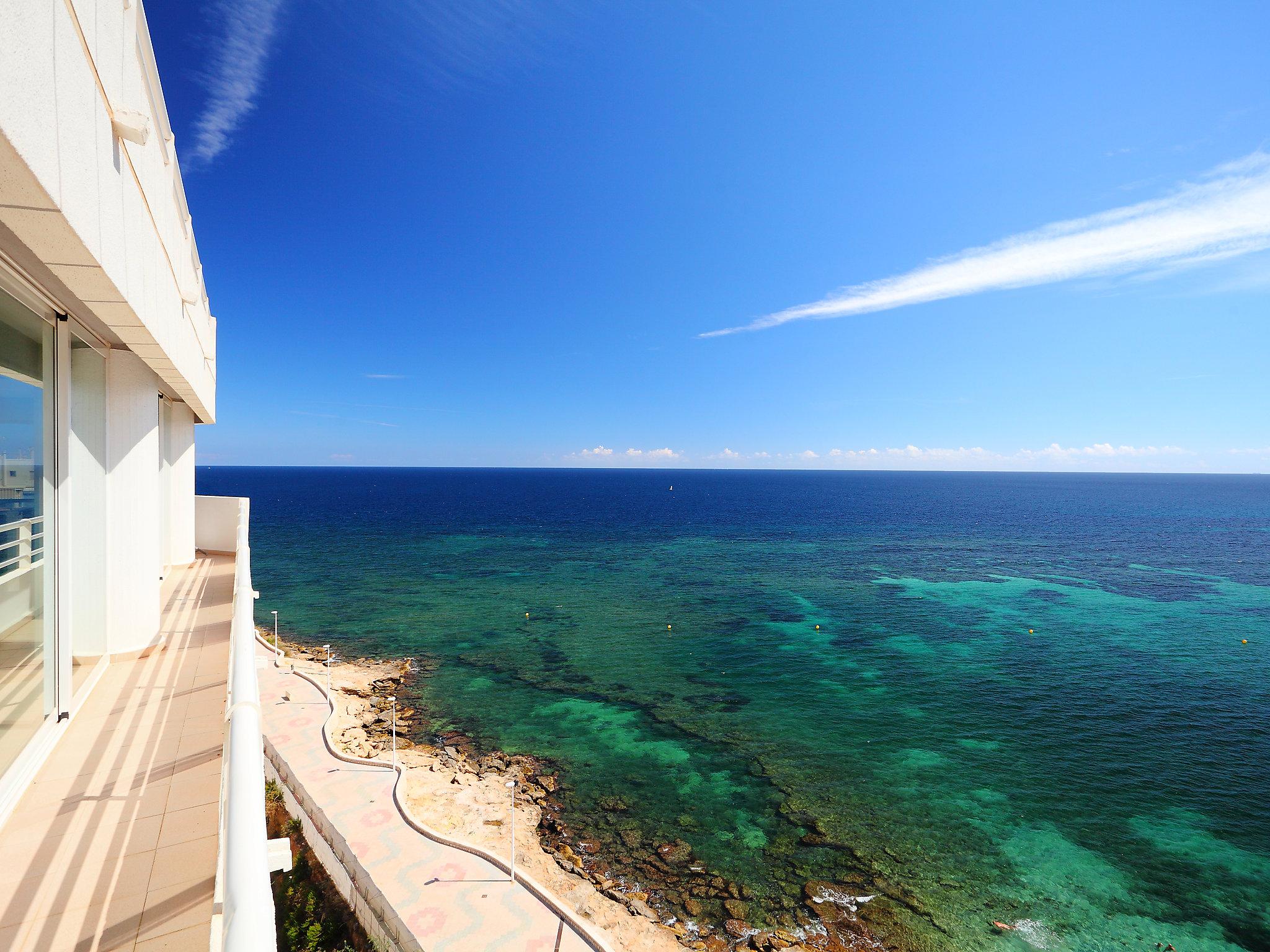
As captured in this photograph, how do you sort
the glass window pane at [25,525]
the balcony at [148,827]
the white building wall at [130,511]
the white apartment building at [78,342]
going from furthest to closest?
1. the white building wall at [130,511]
2. the glass window pane at [25,525]
3. the white apartment building at [78,342]
4. the balcony at [148,827]

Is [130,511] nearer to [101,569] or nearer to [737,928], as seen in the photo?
[101,569]

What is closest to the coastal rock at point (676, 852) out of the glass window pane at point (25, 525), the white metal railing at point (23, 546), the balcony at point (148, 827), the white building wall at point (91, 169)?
the balcony at point (148, 827)

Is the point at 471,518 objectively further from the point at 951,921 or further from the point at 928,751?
the point at 951,921

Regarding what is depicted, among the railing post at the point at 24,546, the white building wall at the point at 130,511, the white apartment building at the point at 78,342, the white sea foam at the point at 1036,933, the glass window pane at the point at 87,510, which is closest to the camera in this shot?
the white apartment building at the point at 78,342

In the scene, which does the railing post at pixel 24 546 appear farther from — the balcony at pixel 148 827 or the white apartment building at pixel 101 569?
the balcony at pixel 148 827

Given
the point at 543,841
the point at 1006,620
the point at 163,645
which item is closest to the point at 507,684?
the point at 543,841

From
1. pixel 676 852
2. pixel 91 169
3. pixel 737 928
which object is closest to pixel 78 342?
pixel 91 169
